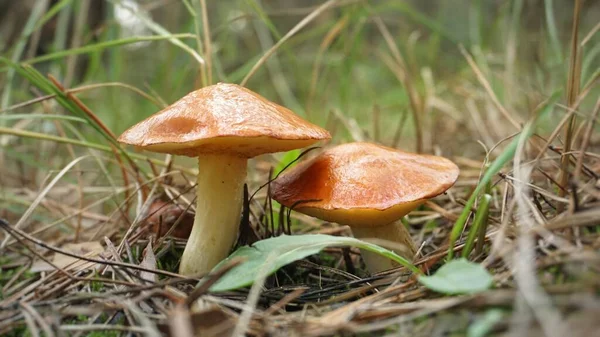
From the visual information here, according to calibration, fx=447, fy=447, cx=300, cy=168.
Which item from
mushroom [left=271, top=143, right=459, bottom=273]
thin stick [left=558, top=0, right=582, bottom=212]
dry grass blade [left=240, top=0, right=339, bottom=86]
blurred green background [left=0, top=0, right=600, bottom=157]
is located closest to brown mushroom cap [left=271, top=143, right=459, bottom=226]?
mushroom [left=271, top=143, right=459, bottom=273]

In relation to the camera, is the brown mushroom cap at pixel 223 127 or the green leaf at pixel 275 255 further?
the brown mushroom cap at pixel 223 127

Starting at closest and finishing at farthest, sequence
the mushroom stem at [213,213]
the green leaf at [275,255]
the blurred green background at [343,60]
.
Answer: the green leaf at [275,255]
the mushroom stem at [213,213]
the blurred green background at [343,60]

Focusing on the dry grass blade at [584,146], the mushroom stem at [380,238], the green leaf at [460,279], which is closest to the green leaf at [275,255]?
the green leaf at [460,279]

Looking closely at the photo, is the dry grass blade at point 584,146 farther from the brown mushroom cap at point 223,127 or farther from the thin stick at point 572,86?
the brown mushroom cap at point 223,127

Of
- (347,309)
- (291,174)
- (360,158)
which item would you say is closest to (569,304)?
(347,309)

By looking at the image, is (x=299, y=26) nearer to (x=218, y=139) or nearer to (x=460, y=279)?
(x=218, y=139)

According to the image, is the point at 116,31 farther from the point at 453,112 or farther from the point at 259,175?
the point at 453,112
